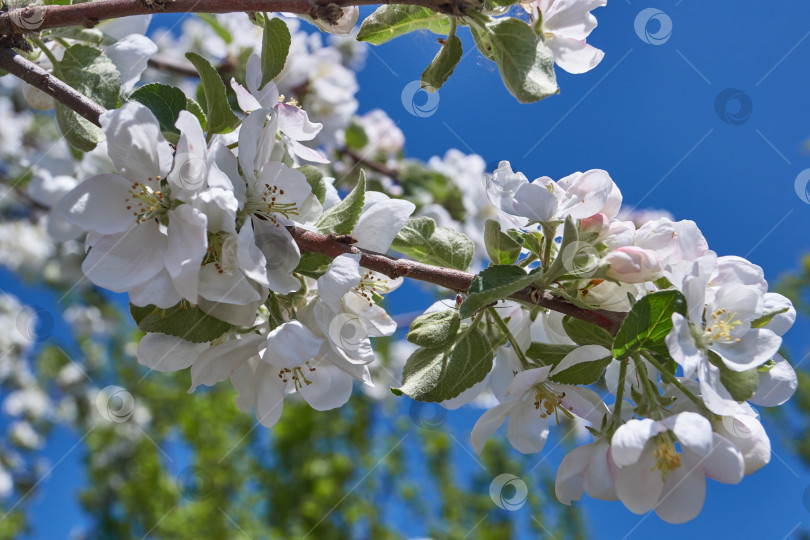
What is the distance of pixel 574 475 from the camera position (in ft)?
2.63

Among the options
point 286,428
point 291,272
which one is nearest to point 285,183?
point 291,272

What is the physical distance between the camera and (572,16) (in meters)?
0.91

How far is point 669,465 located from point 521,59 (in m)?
0.51

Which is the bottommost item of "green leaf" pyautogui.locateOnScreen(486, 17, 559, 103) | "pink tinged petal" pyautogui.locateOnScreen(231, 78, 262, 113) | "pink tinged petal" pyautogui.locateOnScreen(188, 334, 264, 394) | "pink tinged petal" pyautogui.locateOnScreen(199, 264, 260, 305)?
"pink tinged petal" pyautogui.locateOnScreen(188, 334, 264, 394)

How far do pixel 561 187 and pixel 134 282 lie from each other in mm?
549

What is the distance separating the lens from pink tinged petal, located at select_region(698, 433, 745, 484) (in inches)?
27.8

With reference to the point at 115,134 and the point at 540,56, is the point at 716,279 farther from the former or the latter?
the point at 115,134

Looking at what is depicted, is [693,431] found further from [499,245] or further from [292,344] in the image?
[292,344]

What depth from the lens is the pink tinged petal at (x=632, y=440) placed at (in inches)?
27.8

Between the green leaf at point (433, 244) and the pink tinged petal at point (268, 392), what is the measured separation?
0.80 ft

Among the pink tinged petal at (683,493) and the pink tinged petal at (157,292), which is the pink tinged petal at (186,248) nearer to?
the pink tinged petal at (157,292)

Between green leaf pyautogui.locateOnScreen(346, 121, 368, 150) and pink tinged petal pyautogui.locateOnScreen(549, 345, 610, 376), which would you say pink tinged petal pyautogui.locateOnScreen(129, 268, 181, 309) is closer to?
pink tinged petal pyautogui.locateOnScreen(549, 345, 610, 376)

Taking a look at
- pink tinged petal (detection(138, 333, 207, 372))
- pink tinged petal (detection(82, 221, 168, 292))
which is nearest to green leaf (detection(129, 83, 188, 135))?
pink tinged petal (detection(82, 221, 168, 292))

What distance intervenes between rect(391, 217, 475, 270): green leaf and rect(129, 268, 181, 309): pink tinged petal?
0.31 m
